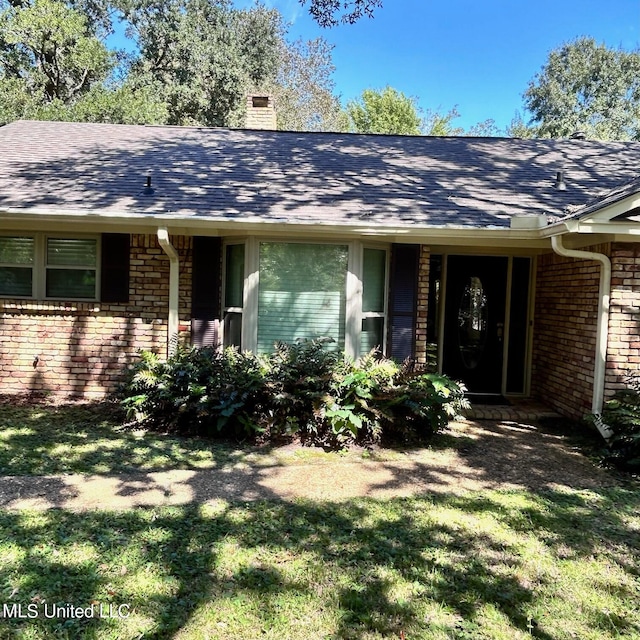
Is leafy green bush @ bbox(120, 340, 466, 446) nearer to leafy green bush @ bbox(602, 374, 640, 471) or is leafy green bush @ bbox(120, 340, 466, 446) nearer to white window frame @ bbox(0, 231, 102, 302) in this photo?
leafy green bush @ bbox(602, 374, 640, 471)

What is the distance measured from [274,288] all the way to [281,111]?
22.8 metres

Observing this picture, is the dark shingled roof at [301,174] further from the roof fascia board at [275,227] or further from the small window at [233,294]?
the small window at [233,294]

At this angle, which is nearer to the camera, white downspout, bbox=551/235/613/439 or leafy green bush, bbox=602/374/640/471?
leafy green bush, bbox=602/374/640/471

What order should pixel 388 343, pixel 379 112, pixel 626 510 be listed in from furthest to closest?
pixel 379 112 → pixel 388 343 → pixel 626 510

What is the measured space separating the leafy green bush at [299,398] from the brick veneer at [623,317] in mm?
1709

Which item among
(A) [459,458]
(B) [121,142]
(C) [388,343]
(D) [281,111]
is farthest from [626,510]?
(D) [281,111]

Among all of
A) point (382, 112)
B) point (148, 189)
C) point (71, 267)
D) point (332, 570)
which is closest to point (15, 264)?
point (71, 267)

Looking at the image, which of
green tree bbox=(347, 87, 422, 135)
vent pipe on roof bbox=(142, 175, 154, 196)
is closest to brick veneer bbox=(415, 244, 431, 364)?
vent pipe on roof bbox=(142, 175, 154, 196)

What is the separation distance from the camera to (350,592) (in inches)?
108

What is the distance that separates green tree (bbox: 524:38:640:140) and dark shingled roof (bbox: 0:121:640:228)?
27.1m

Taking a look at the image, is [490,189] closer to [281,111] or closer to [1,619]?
[1,619]

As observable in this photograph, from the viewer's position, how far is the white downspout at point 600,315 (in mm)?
5637

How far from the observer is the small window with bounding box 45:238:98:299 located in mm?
6902

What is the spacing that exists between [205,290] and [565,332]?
4.62 metres
